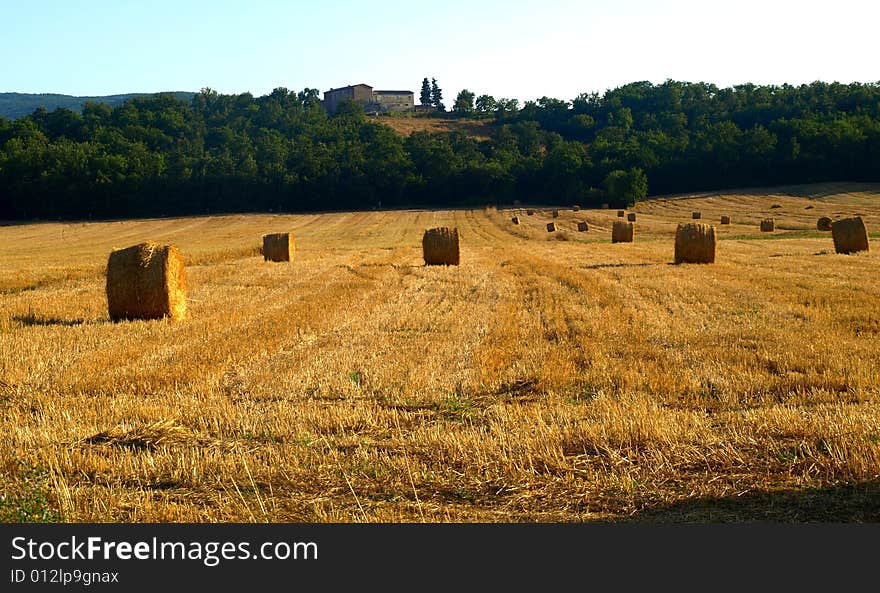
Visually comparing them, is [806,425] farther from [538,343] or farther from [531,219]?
[531,219]

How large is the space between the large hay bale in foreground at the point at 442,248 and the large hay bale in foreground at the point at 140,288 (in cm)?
1142

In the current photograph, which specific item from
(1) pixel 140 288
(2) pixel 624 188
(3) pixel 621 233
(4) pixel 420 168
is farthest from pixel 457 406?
(4) pixel 420 168

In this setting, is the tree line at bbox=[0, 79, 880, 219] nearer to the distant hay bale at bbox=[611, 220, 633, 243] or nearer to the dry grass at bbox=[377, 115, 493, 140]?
the distant hay bale at bbox=[611, 220, 633, 243]

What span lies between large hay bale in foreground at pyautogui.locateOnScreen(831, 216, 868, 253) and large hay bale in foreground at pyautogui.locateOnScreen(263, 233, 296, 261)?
56.5 feet

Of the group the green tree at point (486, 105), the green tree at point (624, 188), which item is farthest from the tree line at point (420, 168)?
the green tree at point (486, 105)

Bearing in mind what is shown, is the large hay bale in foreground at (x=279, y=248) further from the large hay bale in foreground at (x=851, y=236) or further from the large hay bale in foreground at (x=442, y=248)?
the large hay bale in foreground at (x=851, y=236)

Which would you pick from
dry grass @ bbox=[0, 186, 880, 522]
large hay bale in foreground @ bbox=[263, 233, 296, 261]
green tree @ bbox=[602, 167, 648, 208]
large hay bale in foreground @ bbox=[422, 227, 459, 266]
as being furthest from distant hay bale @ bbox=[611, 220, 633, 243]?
green tree @ bbox=[602, 167, 648, 208]

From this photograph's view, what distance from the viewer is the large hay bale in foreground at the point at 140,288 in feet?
44.3

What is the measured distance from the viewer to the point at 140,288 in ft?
44.3

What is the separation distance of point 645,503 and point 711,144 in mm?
88353

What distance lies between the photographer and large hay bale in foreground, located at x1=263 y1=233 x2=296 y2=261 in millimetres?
27641

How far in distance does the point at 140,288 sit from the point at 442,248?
1192 cm

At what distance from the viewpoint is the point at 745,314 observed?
12508 mm

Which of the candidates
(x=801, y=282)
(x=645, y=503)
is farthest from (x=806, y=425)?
(x=801, y=282)
